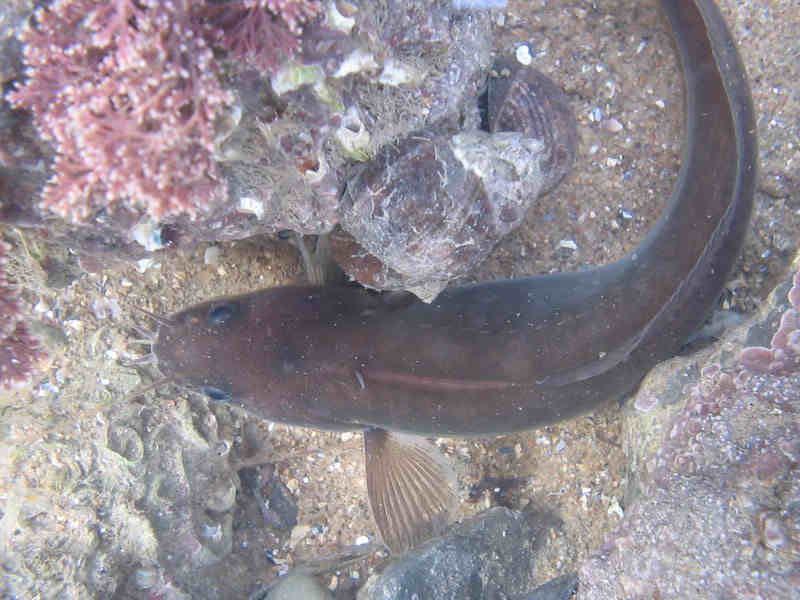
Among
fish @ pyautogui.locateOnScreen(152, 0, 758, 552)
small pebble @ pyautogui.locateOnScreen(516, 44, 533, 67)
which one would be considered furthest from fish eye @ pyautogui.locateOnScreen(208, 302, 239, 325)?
small pebble @ pyautogui.locateOnScreen(516, 44, 533, 67)

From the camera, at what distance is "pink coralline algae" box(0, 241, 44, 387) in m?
2.16

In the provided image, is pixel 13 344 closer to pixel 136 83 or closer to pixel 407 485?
pixel 136 83

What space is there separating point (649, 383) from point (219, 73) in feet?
9.33

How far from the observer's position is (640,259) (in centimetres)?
356

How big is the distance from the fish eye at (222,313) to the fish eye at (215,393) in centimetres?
40

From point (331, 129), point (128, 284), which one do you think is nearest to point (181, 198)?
point (331, 129)

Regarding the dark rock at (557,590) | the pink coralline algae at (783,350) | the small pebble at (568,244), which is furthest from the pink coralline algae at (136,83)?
the dark rock at (557,590)

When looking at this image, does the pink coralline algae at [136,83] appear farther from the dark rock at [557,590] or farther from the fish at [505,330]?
the dark rock at [557,590]

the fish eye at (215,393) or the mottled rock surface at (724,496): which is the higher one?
the mottled rock surface at (724,496)

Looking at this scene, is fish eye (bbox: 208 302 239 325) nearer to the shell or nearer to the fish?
the fish

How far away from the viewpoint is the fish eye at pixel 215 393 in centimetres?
322

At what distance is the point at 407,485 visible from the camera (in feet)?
12.3

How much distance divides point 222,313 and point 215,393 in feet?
1.62

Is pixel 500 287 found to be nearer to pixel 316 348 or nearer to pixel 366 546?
pixel 316 348
